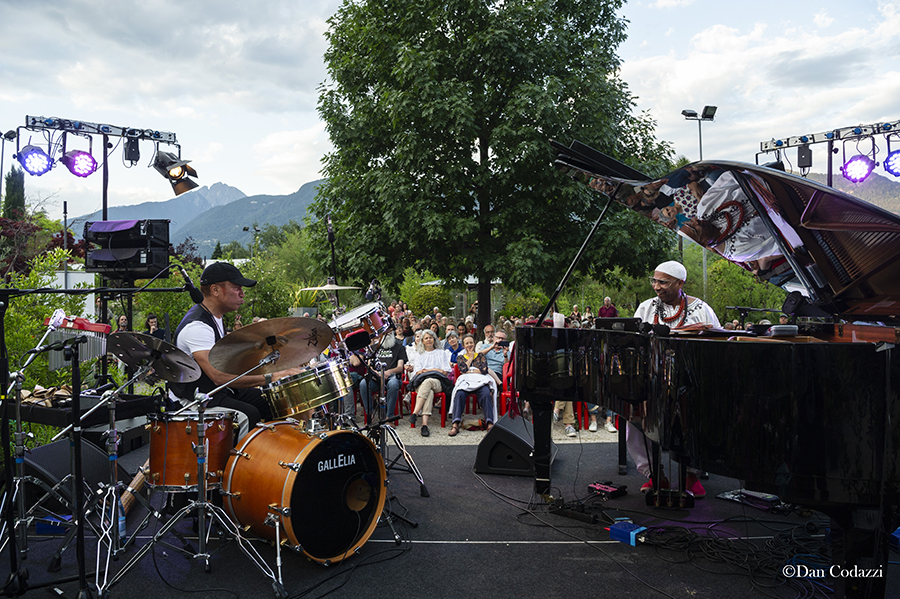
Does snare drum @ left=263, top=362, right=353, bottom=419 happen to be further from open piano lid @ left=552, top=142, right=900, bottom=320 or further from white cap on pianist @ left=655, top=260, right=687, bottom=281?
white cap on pianist @ left=655, top=260, right=687, bottom=281

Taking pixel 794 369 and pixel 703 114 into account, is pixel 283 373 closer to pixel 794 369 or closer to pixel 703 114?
pixel 794 369

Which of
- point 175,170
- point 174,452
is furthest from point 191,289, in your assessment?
point 175,170

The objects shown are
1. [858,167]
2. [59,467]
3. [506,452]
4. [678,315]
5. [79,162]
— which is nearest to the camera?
[59,467]

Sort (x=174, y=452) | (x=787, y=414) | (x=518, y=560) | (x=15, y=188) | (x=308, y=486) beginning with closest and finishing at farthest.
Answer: (x=787, y=414) < (x=308, y=486) < (x=174, y=452) < (x=518, y=560) < (x=15, y=188)

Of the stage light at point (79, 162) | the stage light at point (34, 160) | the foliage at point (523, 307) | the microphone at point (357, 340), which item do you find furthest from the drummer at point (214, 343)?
the foliage at point (523, 307)

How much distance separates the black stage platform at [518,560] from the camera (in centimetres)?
343

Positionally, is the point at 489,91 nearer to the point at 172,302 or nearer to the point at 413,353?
the point at 413,353

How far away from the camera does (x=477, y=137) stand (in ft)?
40.3

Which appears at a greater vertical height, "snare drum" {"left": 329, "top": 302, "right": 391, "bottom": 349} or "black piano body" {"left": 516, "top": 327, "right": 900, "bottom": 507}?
"snare drum" {"left": 329, "top": 302, "right": 391, "bottom": 349}

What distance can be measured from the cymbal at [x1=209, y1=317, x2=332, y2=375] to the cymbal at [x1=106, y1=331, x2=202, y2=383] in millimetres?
156

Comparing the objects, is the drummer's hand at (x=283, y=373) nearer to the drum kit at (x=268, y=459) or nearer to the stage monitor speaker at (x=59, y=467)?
the drum kit at (x=268, y=459)

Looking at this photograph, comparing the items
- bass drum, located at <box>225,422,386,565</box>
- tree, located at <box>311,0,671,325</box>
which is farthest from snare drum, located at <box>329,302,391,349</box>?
tree, located at <box>311,0,671,325</box>

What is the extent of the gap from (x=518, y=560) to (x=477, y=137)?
994 cm

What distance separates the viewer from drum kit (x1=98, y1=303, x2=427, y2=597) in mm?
3455
